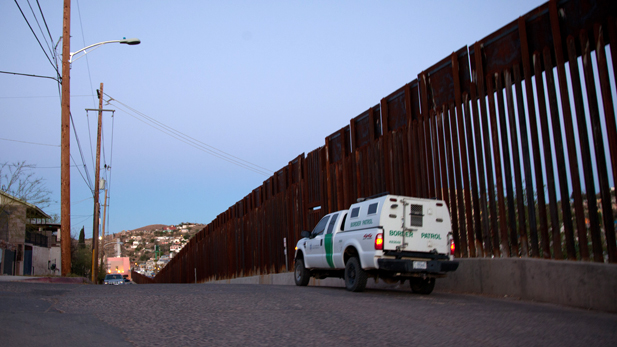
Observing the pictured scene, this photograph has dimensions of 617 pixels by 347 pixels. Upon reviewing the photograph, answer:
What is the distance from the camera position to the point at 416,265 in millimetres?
11398

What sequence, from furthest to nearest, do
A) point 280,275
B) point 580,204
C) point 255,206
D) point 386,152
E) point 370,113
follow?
point 255,206, point 280,275, point 370,113, point 386,152, point 580,204

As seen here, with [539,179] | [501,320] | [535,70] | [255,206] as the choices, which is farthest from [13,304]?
[255,206]

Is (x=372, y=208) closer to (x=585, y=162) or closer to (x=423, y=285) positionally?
(x=423, y=285)

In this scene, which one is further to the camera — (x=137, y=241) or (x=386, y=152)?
(x=137, y=241)

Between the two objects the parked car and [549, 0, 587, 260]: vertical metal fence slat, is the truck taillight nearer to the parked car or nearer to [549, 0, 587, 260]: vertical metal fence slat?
[549, 0, 587, 260]: vertical metal fence slat

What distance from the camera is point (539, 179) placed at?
11.1 m

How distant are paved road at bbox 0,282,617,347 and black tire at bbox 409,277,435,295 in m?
2.46

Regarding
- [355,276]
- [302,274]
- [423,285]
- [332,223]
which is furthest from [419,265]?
[302,274]

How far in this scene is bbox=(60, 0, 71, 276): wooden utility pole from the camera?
20438 millimetres

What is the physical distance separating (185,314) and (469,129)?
8452mm

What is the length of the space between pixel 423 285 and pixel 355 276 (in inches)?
65.3

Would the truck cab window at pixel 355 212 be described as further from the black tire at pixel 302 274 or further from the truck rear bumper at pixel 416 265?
the black tire at pixel 302 274

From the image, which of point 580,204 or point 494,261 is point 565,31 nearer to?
point 580,204

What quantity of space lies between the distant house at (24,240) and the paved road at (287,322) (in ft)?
97.4
